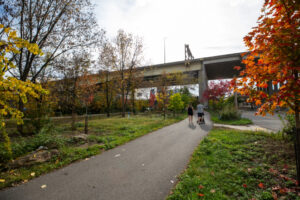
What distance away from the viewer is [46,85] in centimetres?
1045

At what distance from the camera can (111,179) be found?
3.16m

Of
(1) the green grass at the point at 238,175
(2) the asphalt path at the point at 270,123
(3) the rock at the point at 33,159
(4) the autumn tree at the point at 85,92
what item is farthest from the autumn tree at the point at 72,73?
(2) the asphalt path at the point at 270,123

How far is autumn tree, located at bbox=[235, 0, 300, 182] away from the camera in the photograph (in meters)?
2.20

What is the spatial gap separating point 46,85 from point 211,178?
487 inches

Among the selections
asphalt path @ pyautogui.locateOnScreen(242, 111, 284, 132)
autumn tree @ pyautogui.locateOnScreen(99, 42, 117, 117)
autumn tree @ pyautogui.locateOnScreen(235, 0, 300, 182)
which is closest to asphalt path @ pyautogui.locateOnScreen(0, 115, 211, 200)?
autumn tree @ pyautogui.locateOnScreen(235, 0, 300, 182)

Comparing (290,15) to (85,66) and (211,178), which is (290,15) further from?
(85,66)

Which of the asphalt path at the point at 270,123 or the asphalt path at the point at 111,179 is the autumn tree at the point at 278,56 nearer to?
the asphalt path at the point at 111,179

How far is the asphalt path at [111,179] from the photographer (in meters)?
2.61

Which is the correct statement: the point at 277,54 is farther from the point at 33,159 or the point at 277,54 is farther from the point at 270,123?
the point at 270,123

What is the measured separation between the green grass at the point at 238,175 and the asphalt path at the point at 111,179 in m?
0.38

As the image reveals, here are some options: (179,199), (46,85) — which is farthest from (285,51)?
(46,85)

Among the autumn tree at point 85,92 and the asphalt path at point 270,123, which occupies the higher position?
the autumn tree at point 85,92

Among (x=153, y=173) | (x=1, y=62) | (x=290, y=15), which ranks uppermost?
(x=290, y=15)

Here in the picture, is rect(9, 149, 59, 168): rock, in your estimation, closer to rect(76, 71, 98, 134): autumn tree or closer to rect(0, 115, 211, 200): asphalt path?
rect(0, 115, 211, 200): asphalt path
